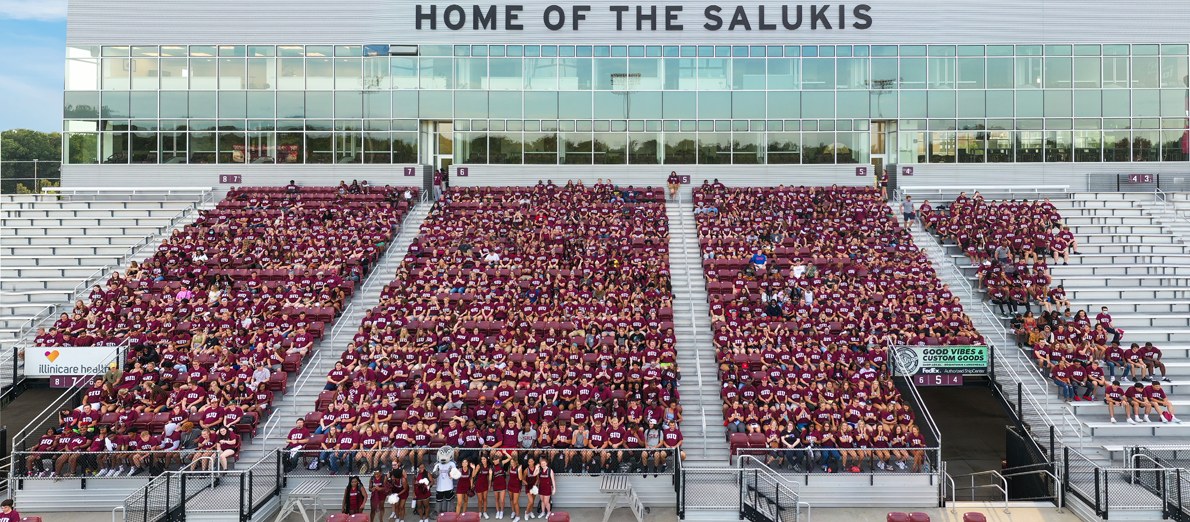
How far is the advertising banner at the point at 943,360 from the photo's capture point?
63.0ft

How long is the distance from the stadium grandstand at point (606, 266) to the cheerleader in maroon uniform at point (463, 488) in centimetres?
25

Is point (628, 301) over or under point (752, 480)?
over

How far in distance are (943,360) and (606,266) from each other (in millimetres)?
9951

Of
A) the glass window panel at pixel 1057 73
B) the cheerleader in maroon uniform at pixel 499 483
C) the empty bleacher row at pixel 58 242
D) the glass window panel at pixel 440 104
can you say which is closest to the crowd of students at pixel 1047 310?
the glass window panel at pixel 1057 73

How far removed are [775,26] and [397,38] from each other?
17.0m

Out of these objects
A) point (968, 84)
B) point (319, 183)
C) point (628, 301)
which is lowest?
point (628, 301)

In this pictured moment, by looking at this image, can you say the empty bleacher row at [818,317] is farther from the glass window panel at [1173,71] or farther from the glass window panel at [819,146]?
the glass window panel at [1173,71]

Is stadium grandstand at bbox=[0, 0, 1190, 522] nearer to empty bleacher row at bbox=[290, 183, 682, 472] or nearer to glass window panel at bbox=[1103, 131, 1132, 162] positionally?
empty bleacher row at bbox=[290, 183, 682, 472]

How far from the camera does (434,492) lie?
1516 centimetres

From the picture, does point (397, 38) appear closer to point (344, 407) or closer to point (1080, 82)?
point (344, 407)

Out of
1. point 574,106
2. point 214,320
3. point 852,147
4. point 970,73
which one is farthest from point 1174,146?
point 214,320

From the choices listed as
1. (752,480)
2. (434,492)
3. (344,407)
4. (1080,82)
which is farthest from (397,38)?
(1080,82)

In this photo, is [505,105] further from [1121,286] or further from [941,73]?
[1121,286]

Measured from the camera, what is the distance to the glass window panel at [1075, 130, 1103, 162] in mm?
34250
